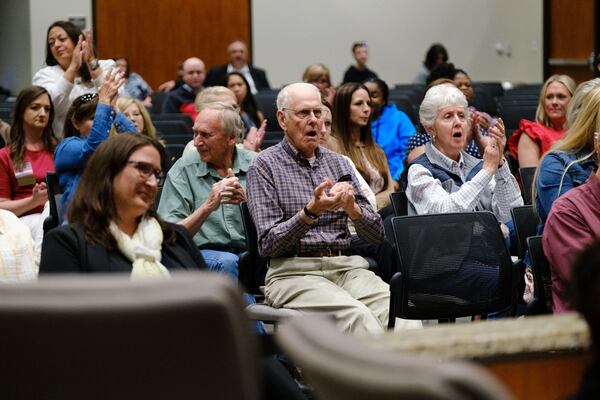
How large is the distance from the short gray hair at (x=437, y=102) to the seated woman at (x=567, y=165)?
0.69 meters

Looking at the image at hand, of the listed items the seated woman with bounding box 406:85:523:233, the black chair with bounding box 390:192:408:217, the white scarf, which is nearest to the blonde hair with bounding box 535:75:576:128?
the seated woman with bounding box 406:85:523:233

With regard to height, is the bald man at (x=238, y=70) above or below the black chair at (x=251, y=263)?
above

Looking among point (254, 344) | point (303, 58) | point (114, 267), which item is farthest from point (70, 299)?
point (303, 58)

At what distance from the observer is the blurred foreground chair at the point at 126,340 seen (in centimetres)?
147

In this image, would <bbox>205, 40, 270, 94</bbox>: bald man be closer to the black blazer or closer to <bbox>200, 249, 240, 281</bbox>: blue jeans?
<bbox>200, 249, 240, 281</bbox>: blue jeans

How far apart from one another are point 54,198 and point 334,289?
5.61 feet

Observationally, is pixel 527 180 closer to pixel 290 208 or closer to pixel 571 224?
pixel 290 208

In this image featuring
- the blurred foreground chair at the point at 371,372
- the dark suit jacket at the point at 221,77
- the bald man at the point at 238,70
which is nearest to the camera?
the blurred foreground chair at the point at 371,372

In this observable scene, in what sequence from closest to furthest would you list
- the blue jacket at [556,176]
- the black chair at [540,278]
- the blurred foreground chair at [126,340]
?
the blurred foreground chair at [126,340] < the black chair at [540,278] < the blue jacket at [556,176]

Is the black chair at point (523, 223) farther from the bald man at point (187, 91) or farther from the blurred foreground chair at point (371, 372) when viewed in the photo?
the bald man at point (187, 91)

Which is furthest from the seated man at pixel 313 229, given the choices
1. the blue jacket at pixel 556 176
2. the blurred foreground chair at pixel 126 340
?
the blurred foreground chair at pixel 126 340

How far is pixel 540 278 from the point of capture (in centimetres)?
376

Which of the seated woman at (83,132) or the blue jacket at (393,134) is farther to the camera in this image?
the blue jacket at (393,134)

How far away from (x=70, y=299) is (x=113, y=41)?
14.1 metres
